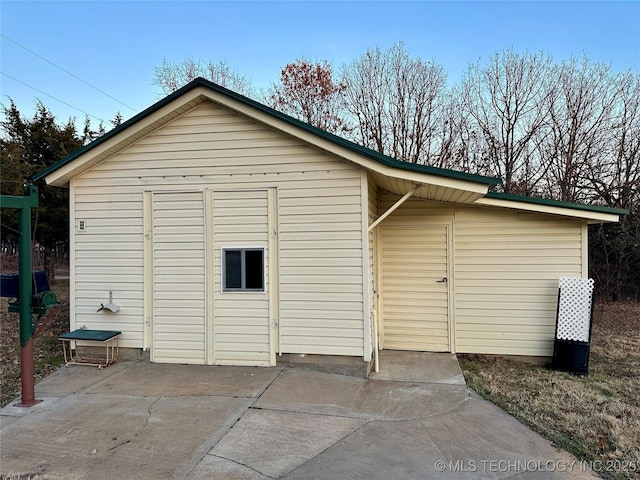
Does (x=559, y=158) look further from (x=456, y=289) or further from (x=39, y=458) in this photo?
(x=39, y=458)

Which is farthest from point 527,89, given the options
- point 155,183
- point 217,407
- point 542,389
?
point 217,407

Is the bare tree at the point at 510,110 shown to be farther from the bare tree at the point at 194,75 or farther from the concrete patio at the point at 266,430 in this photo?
the concrete patio at the point at 266,430

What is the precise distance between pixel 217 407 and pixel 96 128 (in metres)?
18.5

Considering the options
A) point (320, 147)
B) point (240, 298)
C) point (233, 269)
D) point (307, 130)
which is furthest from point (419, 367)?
point (307, 130)

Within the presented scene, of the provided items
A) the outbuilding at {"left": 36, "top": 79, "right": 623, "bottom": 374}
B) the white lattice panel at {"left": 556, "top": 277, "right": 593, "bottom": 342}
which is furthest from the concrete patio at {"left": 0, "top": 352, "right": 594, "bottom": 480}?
the white lattice panel at {"left": 556, "top": 277, "right": 593, "bottom": 342}

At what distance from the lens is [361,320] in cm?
521

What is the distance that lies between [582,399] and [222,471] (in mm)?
4009

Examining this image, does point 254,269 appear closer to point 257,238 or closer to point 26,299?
point 257,238

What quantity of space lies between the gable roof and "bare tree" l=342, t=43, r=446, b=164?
356 inches

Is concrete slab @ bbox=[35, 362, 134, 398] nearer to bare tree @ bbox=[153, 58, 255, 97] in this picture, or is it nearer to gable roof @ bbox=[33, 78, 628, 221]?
gable roof @ bbox=[33, 78, 628, 221]

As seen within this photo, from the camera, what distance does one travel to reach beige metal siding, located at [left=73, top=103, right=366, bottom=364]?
528cm

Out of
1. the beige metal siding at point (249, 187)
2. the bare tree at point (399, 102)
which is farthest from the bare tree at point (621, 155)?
the beige metal siding at point (249, 187)

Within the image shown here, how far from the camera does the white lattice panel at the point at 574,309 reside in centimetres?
572

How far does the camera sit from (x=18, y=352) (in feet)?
20.6
